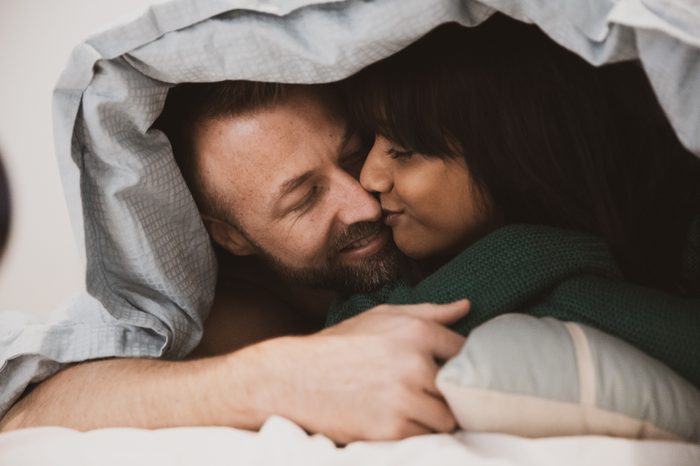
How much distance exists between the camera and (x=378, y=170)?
83 centimetres

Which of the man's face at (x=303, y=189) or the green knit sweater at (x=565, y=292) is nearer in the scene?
the green knit sweater at (x=565, y=292)

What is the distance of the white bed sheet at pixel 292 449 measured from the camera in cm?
47

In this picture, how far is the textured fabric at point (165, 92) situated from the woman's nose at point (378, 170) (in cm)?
15

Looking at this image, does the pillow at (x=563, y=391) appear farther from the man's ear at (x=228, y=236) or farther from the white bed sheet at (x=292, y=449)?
the man's ear at (x=228, y=236)

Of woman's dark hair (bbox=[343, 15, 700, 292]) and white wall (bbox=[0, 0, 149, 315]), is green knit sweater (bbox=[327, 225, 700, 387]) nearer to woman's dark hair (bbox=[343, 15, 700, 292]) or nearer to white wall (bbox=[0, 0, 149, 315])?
woman's dark hair (bbox=[343, 15, 700, 292])

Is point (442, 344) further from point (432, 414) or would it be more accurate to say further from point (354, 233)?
point (354, 233)

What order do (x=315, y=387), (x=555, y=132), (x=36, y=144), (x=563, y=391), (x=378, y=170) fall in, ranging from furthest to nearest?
(x=36, y=144)
(x=378, y=170)
(x=555, y=132)
(x=315, y=387)
(x=563, y=391)

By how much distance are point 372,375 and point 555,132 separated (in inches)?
14.2

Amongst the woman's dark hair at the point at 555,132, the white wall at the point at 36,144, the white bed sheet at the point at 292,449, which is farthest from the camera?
the white wall at the point at 36,144

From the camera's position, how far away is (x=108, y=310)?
80 centimetres

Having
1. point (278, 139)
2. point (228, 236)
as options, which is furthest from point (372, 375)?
point (228, 236)

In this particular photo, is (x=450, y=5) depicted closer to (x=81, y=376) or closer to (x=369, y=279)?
(x=369, y=279)

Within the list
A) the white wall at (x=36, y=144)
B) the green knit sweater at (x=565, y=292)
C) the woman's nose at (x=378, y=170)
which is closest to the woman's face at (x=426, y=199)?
the woman's nose at (x=378, y=170)

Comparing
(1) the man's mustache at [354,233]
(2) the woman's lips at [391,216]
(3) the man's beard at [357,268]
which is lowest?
(3) the man's beard at [357,268]
